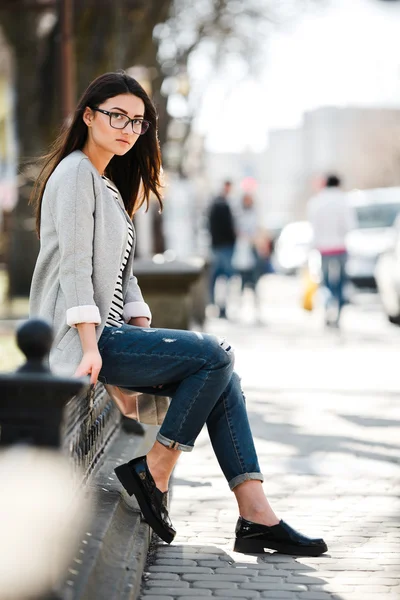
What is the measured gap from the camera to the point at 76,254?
→ 4.10m

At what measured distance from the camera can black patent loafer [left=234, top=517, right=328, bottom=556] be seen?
4.42m

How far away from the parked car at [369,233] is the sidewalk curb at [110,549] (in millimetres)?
13859

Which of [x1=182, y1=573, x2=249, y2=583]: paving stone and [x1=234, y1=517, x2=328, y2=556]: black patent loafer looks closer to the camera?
[x1=182, y1=573, x2=249, y2=583]: paving stone

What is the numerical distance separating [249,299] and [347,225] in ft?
30.8

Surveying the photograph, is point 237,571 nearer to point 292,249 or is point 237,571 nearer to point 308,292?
point 308,292

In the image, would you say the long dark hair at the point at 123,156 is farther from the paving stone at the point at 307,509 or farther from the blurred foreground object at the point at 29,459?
the blurred foreground object at the point at 29,459

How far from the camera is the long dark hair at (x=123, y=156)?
14.3ft

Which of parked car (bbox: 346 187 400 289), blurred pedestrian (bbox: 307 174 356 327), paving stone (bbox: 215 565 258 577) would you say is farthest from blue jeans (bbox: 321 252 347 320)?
paving stone (bbox: 215 565 258 577)

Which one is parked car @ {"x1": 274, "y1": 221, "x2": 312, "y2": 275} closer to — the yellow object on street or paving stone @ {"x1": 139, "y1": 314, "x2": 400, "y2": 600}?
the yellow object on street

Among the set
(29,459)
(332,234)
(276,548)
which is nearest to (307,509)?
(276,548)

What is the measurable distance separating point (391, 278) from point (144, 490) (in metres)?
10.9

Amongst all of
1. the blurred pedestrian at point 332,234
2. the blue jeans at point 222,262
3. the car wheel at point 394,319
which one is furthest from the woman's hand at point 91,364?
the blue jeans at point 222,262

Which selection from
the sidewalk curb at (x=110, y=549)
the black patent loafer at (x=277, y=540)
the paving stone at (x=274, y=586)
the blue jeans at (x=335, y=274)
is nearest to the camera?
the sidewalk curb at (x=110, y=549)

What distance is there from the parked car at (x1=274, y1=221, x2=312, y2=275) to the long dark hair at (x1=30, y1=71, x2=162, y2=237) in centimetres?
2829
